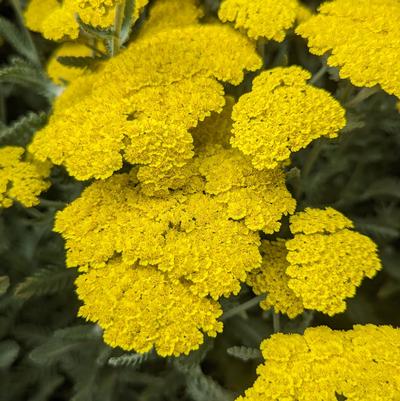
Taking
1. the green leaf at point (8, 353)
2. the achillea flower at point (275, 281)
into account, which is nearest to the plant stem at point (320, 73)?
the achillea flower at point (275, 281)

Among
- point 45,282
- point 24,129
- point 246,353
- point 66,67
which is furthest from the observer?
point 66,67

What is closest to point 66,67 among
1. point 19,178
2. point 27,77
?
point 27,77

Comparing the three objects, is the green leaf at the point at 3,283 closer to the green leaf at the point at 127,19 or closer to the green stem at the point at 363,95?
the green leaf at the point at 127,19

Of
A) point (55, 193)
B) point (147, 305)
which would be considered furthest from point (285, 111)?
point (55, 193)

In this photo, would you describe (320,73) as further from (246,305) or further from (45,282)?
(45,282)

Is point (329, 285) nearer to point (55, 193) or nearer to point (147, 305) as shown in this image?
point (147, 305)

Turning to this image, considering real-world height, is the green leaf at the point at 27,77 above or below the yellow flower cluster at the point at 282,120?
Answer: above
